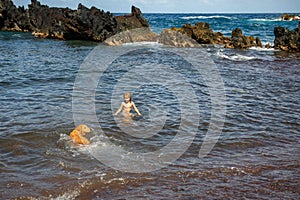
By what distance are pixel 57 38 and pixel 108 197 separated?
36.6 m

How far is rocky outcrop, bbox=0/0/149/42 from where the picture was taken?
36.5m

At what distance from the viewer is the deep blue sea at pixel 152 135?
6263 mm

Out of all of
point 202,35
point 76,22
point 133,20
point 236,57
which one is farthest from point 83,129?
point 133,20

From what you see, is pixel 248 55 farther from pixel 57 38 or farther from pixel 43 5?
pixel 43 5

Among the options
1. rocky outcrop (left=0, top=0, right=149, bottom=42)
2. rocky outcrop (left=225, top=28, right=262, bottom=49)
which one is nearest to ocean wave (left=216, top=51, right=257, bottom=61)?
rocky outcrop (left=225, top=28, right=262, bottom=49)

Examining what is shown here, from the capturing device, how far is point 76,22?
3709cm

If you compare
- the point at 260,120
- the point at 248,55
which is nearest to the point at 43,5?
the point at 248,55

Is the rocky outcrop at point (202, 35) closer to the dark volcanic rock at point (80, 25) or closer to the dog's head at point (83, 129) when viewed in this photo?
the dark volcanic rock at point (80, 25)

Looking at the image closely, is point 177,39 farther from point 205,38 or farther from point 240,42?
point 240,42

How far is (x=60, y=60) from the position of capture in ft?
74.5

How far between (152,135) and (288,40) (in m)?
23.1

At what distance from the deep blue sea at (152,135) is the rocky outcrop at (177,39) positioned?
1254 cm

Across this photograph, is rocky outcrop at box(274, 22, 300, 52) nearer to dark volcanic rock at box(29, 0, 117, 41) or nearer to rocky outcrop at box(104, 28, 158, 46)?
rocky outcrop at box(104, 28, 158, 46)

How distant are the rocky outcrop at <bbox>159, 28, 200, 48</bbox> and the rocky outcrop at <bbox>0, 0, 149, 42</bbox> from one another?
715 centimetres
